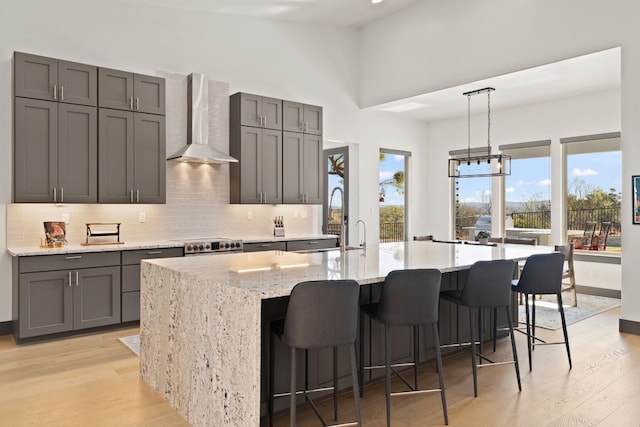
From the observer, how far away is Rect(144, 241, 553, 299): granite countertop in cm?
259

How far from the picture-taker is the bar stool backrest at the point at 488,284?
327cm

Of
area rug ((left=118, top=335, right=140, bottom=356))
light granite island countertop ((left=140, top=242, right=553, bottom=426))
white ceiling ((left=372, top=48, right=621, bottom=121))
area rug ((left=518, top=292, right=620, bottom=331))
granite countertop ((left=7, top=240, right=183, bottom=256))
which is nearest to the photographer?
light granite island countertop ((left=140, top=242, right=553, bottom=426))

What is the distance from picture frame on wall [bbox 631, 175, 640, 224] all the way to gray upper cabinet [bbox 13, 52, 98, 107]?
569 centimetres

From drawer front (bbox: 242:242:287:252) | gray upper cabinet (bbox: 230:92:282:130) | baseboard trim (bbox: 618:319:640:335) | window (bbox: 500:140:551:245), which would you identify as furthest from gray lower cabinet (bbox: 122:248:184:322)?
window (bbox: 500:140:551:245)

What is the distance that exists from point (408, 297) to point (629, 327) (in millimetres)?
3405

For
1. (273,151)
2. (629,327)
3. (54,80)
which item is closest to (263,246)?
(273,151)

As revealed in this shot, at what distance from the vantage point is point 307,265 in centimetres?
326

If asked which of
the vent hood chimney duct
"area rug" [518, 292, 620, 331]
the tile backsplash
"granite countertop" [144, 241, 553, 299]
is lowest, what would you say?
"area rug" [518, 292, 620, 331]

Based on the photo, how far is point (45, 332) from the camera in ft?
14.5

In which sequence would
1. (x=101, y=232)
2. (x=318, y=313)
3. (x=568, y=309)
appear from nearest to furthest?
(x=318, y=313), (x=101, y=232), (x=568, y=309)

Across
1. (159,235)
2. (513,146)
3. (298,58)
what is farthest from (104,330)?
(513,146)

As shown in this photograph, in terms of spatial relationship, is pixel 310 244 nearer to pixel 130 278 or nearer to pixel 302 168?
pixel 302 168

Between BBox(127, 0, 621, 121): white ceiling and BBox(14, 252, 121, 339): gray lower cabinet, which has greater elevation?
BBox(127, 0, 621, 121): white ceiling

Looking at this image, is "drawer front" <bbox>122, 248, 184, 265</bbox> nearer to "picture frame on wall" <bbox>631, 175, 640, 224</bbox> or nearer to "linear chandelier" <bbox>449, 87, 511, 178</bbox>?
"linear chandelier" <bbox>449, 87, 511, 178</bbox>
